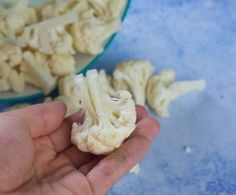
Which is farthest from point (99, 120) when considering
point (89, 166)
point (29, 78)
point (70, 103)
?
point (29, 78)

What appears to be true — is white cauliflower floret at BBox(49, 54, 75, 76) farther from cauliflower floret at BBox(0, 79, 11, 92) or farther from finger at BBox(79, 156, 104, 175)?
finger at BBox(79, 156, 104, 175)

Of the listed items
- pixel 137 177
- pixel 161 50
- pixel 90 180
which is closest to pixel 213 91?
pixel 161 50

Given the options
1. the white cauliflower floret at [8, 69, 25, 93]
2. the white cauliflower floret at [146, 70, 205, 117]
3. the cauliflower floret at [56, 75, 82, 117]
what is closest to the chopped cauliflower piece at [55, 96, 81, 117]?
the cauliflower floret at [56, 75, 82, 117]

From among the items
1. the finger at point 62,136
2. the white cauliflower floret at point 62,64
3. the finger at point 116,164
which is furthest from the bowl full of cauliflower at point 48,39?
the finger at point 116,164

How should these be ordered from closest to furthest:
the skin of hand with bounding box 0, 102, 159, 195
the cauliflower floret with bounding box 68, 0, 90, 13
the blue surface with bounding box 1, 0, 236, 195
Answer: the skin of hand with bounding box 0, 102, 159, 195 < the blue surface with bounding box 1, 0, 236, 195 < the cauliflower floret with bounding box 68, 0, 90, 13

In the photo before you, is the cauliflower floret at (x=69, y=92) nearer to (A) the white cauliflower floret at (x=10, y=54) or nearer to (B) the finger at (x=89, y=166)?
(A) the white cauliflower floret at (x=10, y=54)

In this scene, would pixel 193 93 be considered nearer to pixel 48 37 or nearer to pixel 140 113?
pixel 140 113

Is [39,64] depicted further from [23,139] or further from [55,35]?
[23,139]
